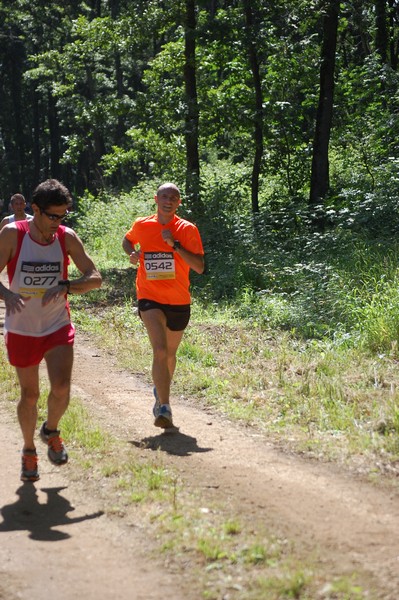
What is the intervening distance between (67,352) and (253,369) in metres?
4.10

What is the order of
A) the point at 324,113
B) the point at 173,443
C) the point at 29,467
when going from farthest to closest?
the point at 324,113, the point at 173,443, the point at 29,467

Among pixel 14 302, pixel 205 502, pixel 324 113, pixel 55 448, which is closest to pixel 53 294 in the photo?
pixel 14 302

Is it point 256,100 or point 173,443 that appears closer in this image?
point 173,443

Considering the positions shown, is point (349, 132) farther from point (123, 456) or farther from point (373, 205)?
point (123, 456)

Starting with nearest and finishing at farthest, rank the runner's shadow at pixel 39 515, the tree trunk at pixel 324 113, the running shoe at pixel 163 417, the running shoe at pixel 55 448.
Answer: the runner's shadow at pixel 39 515, the running shoe at pixel 55 448, the running shoe at pixel 163 417, the tree trunk at pixel 324 113

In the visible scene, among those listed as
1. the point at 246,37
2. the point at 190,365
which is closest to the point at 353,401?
the point at 190,365

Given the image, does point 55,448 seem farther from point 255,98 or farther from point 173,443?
point 255,98

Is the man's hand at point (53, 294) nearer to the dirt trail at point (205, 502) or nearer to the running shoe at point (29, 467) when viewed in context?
the running shoe at point (29, 467)

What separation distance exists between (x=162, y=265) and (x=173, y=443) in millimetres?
1616

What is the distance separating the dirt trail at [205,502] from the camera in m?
4.64

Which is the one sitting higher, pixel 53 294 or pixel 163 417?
pixel 53 294

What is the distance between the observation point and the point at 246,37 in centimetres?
1928

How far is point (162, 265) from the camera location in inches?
316

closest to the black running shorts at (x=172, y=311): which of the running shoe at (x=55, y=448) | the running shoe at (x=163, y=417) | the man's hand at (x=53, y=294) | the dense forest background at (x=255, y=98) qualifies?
the running shoe at (x=163, y=417)
